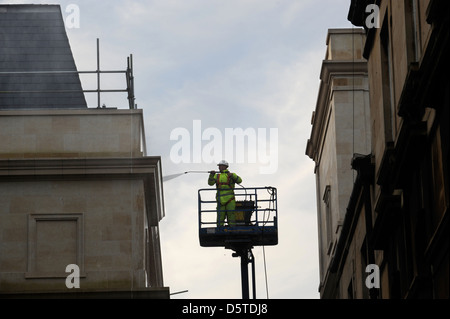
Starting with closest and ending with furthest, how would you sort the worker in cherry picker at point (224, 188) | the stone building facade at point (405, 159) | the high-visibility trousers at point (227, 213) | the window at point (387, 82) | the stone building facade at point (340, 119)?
the stone building facade at point (405, 159)
the window at point (387, 82)
the worker in cherry picker at point (224, 188)
the high-visibility trousers at point (227, 213)
the stone building facade at point (340, 119)

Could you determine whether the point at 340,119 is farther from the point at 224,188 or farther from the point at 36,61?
the point at 36,61

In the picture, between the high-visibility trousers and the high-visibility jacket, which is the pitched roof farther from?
the high-visibility trousers

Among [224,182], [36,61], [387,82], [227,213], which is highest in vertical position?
[36,61]

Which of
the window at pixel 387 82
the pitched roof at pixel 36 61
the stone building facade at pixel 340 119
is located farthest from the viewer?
the pitched roof at pixel 36 61

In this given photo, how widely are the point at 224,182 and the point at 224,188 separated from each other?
0.20 m

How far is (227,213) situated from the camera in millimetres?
42688

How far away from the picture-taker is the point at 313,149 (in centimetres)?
4966

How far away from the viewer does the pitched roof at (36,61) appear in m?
43.3

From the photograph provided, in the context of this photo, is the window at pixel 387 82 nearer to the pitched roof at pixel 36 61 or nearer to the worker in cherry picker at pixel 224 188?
the worker in cherry picker at pixel 224 188

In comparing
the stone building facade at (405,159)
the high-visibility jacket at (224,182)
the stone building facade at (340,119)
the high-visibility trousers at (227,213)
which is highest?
the stone building facade at (340,119)

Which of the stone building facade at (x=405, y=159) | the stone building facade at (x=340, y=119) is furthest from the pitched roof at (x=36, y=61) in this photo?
the stone building facade at (x=405, y=159)

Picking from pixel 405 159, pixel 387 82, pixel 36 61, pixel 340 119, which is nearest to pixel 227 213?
pixel 340 119

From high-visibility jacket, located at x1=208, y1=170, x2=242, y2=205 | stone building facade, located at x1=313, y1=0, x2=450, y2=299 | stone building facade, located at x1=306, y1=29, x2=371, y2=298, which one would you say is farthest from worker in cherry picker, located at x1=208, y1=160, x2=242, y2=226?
stone building facade, located at x1=313, y1=0, x2=450, y2=299
